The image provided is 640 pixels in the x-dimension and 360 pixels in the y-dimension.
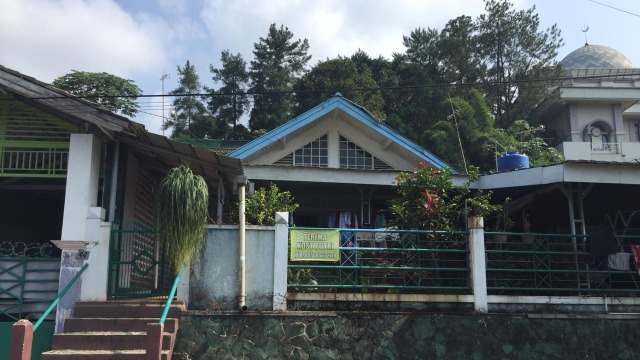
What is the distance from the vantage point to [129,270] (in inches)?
394

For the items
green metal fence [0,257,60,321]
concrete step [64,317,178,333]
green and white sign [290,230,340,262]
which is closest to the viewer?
concrete step [64,317,178,333]

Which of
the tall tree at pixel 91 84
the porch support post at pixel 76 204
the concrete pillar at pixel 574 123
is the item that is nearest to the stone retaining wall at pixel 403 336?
the porch support post at pixel 76 204

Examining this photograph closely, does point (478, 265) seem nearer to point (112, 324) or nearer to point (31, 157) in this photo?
point (112, 324)

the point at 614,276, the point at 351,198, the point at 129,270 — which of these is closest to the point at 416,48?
the point at 351,198

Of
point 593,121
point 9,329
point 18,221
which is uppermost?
point 593,121

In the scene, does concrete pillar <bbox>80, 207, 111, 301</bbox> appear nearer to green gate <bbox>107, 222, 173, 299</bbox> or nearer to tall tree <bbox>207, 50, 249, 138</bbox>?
green gate <bbox>107, 222, 173, 299</bbox>

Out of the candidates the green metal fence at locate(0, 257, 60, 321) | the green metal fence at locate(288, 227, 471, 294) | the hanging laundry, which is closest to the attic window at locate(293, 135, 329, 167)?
the green metal fence at locate(288, 227, 471, 294)

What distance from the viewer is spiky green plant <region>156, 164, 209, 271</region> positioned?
28.5 ft

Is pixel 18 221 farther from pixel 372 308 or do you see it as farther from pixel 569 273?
pixel 569 273

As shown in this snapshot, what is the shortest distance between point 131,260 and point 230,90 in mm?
36869

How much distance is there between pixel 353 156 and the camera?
14602 millimetres

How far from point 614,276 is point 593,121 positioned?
21.6m

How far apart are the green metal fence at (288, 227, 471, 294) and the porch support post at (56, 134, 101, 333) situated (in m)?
3.42

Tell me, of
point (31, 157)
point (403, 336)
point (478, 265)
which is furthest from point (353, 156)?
point (31, 157)
